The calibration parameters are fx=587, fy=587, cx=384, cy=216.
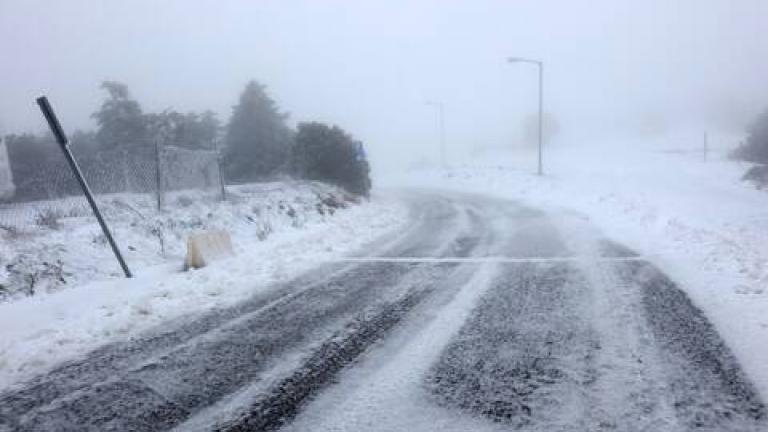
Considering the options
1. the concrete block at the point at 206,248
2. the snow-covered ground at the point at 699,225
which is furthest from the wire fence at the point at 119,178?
the snow-covered ground at the point at 699,225

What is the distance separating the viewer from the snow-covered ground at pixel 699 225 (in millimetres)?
6578

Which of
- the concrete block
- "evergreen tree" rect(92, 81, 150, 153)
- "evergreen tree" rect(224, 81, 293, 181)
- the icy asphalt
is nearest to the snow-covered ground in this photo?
the icy asphalt

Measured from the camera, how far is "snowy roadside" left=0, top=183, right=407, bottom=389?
6730 mm

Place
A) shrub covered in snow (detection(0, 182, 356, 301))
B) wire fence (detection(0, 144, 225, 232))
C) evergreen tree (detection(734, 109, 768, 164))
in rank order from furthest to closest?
evergreen tree (detection(734, 109, 768, 164)), wire fence (detection(0, 144, 225, 232)), shrub covered in snow (detection(0, 182, 356, 301))

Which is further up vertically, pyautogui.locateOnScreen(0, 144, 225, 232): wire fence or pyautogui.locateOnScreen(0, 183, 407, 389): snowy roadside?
pyautogui.locateOnScreen(0, 144, 225, 232): wire fence

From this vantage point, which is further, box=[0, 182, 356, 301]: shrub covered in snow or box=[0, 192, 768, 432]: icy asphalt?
box=[0, 182, 356, 301]: shrub covered in snow

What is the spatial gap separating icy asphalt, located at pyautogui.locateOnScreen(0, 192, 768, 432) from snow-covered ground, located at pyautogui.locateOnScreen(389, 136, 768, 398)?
0.38 m

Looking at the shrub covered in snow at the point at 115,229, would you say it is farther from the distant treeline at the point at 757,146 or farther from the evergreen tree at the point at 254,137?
the distant treeline at the point at 757,146

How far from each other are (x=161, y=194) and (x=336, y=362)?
1133 centimetres

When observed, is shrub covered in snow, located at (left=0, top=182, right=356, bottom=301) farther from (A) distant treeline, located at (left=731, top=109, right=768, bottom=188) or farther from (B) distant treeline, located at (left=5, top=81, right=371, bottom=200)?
(A) distant treeline, located at (left=731, top=109, right=768, bottom=188)

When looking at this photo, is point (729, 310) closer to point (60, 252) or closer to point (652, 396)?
point (652, 396)

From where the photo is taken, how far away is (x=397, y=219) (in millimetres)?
20516

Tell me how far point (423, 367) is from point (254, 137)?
42841 mm

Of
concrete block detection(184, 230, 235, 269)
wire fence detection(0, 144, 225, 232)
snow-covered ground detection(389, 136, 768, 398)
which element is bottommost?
snow-covered ground detection(389, 136, 768, 398)
